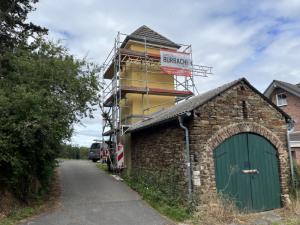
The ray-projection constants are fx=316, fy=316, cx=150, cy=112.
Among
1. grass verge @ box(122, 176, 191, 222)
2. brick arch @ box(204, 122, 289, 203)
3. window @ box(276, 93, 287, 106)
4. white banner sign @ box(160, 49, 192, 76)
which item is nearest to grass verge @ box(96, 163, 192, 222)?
grass verge @ box(122, 176, 191, 222)

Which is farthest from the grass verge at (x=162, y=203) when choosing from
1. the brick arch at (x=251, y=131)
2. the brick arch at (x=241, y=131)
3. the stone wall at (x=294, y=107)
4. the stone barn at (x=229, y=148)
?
the stone wall at (x=294, y=107)

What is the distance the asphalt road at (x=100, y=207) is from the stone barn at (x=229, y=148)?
1430mm

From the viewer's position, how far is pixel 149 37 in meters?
21.8

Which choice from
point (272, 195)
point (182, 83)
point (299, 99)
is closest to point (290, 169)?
point (272, 195)

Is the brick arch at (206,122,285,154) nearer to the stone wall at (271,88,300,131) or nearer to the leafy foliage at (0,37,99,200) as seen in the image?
the leafy foliage at (0,37,99,200)

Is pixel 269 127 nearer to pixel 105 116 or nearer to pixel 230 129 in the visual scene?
pixel 230 129

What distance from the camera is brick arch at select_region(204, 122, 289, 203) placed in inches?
408

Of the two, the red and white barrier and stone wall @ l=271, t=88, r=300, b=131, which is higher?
stone wall @ l=271, t=88, r=300, b=131

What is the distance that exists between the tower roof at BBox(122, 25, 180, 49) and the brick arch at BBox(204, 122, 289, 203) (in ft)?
38.4

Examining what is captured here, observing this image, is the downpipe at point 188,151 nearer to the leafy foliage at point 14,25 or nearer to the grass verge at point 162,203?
the grass verge at point 162,203

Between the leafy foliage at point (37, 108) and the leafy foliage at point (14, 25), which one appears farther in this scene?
the leafy foliage at point (14, 25)

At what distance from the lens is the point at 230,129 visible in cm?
1088

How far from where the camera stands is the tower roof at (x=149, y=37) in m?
20.9

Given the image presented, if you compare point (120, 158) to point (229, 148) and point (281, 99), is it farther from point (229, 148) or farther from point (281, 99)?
point (281, 99)
